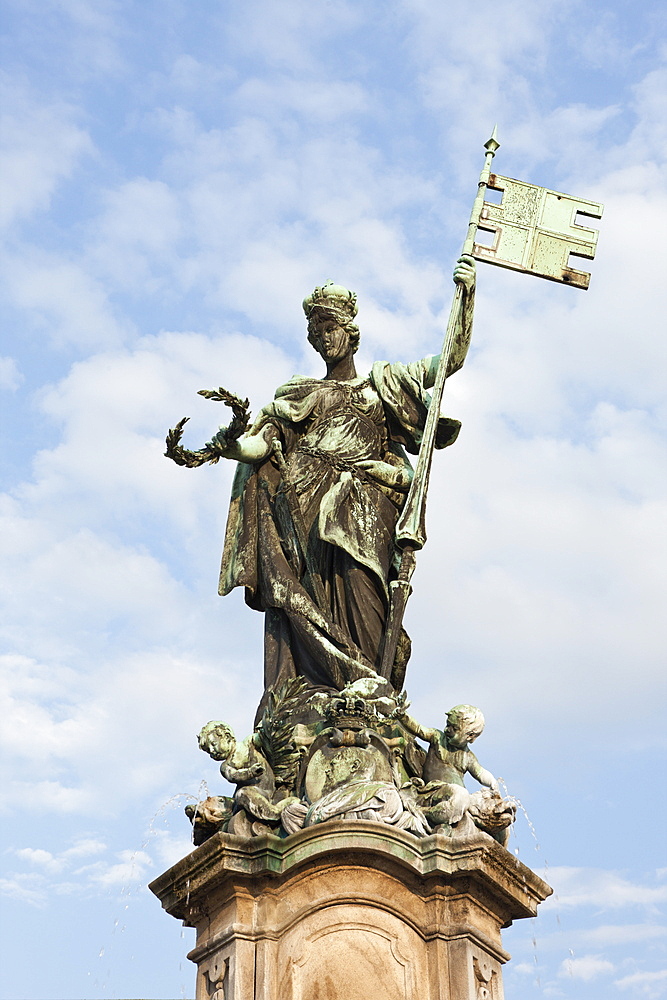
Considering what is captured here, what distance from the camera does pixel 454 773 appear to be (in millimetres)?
11633

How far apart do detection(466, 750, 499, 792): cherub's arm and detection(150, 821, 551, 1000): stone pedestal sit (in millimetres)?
850

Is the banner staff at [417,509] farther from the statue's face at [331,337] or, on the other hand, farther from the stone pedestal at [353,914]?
the stone pedestal at [353,914]

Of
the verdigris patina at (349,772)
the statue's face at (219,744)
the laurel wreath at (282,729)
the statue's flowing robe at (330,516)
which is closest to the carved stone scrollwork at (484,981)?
the verdigris patina at (349,772)

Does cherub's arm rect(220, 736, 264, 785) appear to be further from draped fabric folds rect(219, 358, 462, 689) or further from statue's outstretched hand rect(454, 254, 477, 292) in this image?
statue's outstretched hand rect(454, 254, 477, 292)

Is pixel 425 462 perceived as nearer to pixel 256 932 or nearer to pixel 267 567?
pixel 267 567

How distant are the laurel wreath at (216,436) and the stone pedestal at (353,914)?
11.8ft

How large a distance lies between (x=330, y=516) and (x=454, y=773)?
2473 mm

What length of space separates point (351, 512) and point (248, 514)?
0.96 m

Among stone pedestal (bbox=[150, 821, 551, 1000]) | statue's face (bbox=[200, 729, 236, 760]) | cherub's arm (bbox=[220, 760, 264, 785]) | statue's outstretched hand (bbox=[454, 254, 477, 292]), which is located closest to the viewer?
stone pedestal (bbox=[150, 821, 551, 1000])

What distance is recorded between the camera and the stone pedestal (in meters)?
10.3

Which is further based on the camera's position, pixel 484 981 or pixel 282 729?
pixel 282 729

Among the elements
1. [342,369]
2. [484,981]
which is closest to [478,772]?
[484,981]

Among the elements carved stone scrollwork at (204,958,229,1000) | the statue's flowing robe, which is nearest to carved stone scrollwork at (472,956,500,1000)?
carved stone scrollwork at (204,958,229,1000)

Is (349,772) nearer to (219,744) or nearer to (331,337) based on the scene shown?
(219,744)
